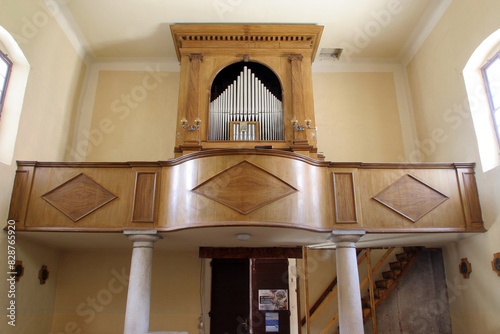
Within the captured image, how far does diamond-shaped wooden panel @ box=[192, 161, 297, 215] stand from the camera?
6.17 meters

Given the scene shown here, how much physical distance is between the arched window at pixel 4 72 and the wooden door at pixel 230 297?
18.7 ft

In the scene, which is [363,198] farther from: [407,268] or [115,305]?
[115,305]

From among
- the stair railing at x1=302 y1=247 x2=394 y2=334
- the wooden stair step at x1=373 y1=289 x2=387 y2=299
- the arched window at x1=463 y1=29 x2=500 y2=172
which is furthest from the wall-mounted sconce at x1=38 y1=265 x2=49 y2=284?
the arched window at x1=463 y1=29 x2=500 y2=172

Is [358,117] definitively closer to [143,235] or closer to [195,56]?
[195,56]

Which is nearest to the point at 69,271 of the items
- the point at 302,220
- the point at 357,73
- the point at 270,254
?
the point at 270,254

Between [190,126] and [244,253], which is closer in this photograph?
[190,126]

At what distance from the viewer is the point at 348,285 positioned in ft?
21.2

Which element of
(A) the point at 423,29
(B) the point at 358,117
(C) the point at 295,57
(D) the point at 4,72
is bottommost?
(D) the point at 4,72

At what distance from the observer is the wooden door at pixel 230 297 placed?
9461 millimetres

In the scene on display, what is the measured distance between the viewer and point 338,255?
667cm

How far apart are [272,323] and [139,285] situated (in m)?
5.16

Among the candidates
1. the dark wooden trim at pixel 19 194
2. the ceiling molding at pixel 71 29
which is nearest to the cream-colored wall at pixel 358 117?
the ceiling molding at pixel 71 29

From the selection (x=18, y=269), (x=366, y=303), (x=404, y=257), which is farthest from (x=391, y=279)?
(x=18, y=269)

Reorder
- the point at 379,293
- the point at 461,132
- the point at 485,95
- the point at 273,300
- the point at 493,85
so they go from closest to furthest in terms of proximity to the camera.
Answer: the point at 493,85 → the point at 485,95 → the point at 461,132 → the point at 379,293 → the point at 273,300
